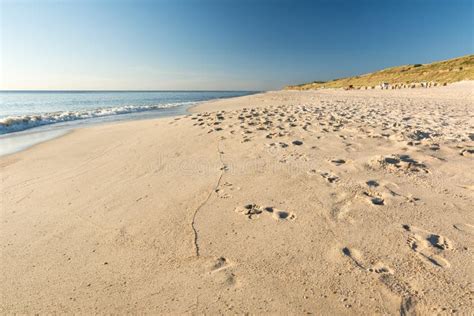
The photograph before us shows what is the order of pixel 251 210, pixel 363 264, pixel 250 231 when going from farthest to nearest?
pixel 251 210 < pixel 250 231 < pixel 363 264

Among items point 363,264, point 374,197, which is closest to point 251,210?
point 363,264

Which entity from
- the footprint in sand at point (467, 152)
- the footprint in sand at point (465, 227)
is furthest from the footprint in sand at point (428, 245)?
the footprint in sand at point (467, 152)

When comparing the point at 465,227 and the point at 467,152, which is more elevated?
the point at 467,152

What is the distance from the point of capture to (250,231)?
2840 millimetres

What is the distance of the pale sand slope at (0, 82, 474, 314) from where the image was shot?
204cm

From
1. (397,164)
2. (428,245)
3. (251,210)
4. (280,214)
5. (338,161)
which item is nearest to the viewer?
(428,245)

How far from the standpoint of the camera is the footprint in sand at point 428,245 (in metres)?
2.26

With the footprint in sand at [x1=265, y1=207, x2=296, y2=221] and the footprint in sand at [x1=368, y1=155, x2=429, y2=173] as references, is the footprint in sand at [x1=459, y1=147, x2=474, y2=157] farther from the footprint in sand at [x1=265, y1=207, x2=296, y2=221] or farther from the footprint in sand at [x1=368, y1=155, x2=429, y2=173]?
the footprint in sand at [x1=265, y1=207, x2=296, y2=221]

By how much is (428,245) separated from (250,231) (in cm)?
154

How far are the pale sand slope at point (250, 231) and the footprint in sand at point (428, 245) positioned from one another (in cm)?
1

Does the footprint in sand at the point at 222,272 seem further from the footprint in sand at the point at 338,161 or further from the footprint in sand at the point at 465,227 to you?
the footprint in sand at the point at 338,161

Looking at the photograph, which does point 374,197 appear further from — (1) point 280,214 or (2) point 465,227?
(1) point 280,214

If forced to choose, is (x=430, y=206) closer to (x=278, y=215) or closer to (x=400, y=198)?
(x=400, y=198)

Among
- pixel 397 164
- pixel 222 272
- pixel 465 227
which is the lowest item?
pixel 222 272
